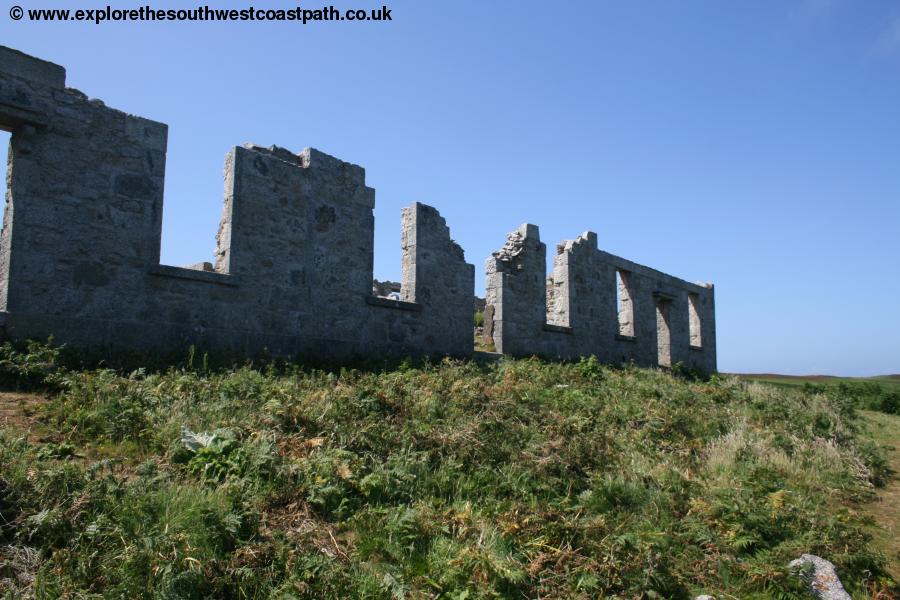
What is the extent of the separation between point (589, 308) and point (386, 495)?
39.8ft

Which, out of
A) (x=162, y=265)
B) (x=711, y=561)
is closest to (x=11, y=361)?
(x=162, y=265)

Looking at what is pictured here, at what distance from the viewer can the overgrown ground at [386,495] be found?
3.91 m

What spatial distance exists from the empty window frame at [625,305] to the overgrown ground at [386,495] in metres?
10.0

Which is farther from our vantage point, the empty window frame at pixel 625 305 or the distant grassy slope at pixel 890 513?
the empty window frame at pixel 625 305

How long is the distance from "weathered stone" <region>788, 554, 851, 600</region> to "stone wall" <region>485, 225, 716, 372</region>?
865cm

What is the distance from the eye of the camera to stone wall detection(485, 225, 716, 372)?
46.0 feet

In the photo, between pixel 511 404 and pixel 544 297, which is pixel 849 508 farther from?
pixel 544 297

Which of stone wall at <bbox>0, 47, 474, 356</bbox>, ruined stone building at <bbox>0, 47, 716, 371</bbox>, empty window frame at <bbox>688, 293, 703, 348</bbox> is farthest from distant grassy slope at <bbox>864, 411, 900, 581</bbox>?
empty window frame at <bbox>688, 293, 703, 348</bbox>

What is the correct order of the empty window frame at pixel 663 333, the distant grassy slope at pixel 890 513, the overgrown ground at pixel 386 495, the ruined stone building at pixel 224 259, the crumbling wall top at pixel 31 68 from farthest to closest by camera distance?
the empty window frame at pixel 663 333 → the ruined stone building at pixel 224 259 → the crumbling wall top at pixel 31 68 → the distant grassy slope at pixel 890 513 → the overgrown ground at pixel 386 495

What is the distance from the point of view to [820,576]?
5.06 metres

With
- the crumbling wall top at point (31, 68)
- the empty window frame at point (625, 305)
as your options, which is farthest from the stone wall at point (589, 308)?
the crumbling wall top at point (31, 68)

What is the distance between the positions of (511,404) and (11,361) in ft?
17.4

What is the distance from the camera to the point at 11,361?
257 inches

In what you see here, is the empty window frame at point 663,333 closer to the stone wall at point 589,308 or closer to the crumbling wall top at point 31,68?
the stone wall at point 589,308
